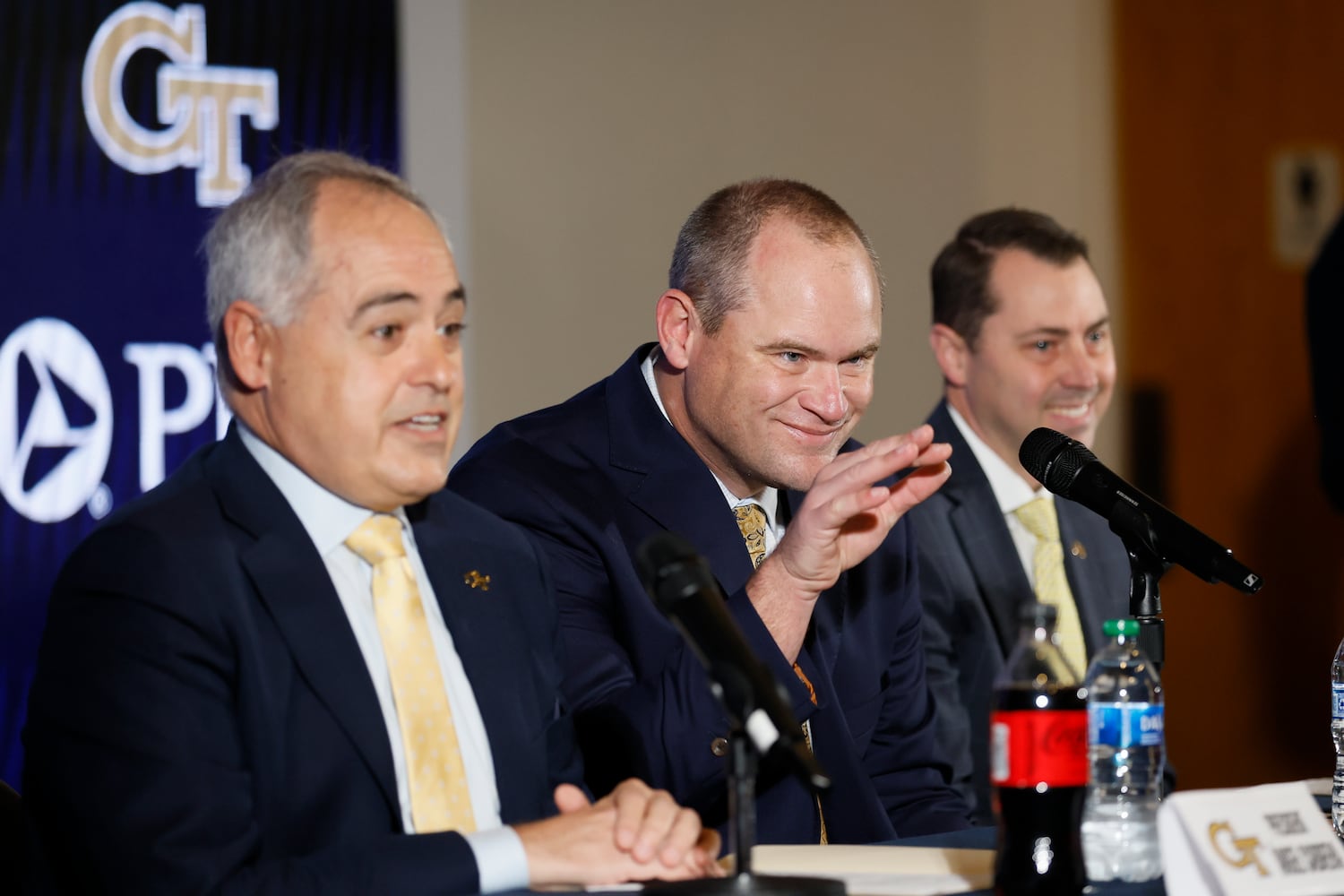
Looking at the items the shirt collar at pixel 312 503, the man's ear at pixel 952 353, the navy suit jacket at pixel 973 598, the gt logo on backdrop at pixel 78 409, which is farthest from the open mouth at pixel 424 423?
the gt logo on backdrop at pixel 78 409

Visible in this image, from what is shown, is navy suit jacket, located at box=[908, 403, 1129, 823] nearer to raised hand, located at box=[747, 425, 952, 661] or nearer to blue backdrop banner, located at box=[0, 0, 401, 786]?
raised hand, located at box=[747, 425, 952, 661]

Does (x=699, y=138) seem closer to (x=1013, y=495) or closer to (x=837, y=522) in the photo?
(x=1013, y=495)

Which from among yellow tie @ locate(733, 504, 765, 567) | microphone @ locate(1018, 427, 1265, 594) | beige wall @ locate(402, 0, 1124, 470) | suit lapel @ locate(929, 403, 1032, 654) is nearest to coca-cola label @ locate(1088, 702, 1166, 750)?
microphone @ locate(1018, 427, 1265, 594)

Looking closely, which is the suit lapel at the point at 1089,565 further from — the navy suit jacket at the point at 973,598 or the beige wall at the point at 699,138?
the beige wall at the point at 699,138

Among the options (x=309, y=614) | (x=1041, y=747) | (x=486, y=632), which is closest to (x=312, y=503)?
(x=309, y=614)

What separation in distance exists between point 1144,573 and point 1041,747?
1.66 feet

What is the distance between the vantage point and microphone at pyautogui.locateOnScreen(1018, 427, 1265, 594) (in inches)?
76.9

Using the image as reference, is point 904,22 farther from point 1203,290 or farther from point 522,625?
point 522,625

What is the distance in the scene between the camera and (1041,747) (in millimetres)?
1618

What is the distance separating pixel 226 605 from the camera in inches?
67.9

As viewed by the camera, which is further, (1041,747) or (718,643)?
(1041,747)

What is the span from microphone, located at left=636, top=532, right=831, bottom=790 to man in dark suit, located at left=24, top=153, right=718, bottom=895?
34 cm

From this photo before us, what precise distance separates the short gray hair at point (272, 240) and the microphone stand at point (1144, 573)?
97 cm

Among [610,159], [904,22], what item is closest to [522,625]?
[610,159]
